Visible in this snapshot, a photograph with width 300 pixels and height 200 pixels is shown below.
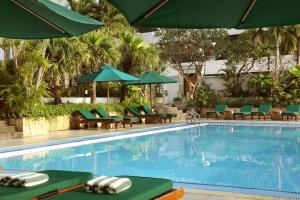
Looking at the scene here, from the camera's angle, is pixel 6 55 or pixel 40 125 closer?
pixel 40 125

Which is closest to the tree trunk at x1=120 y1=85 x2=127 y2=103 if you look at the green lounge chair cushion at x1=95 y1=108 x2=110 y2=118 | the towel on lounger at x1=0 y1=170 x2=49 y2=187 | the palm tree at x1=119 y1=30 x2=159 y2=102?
the palm tree at x1=119 y1=30 x2=159 y2=102

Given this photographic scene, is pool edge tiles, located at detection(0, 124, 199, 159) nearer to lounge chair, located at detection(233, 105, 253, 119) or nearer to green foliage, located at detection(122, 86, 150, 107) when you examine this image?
green foliage, located at detection(122, 86, 150, 107)

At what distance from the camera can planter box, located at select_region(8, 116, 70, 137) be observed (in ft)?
51.3

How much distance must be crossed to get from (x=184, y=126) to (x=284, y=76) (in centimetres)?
958

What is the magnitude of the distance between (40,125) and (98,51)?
21.1ft

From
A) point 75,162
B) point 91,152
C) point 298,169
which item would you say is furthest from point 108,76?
point 298,169

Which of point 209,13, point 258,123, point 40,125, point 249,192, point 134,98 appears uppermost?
point 209,13

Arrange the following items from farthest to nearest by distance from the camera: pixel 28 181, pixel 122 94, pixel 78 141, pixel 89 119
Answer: pixel 122 94 → pixel 89 119 → pixel 78 141 → pixel 28 181

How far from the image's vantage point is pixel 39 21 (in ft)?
16.1

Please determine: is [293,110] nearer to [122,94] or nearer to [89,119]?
[122,94]

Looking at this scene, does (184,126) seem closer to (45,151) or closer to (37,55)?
(37,55)

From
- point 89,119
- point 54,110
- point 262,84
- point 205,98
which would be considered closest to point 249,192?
point 54,110

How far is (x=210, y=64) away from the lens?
1405 inches

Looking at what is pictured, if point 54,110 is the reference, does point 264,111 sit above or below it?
below
